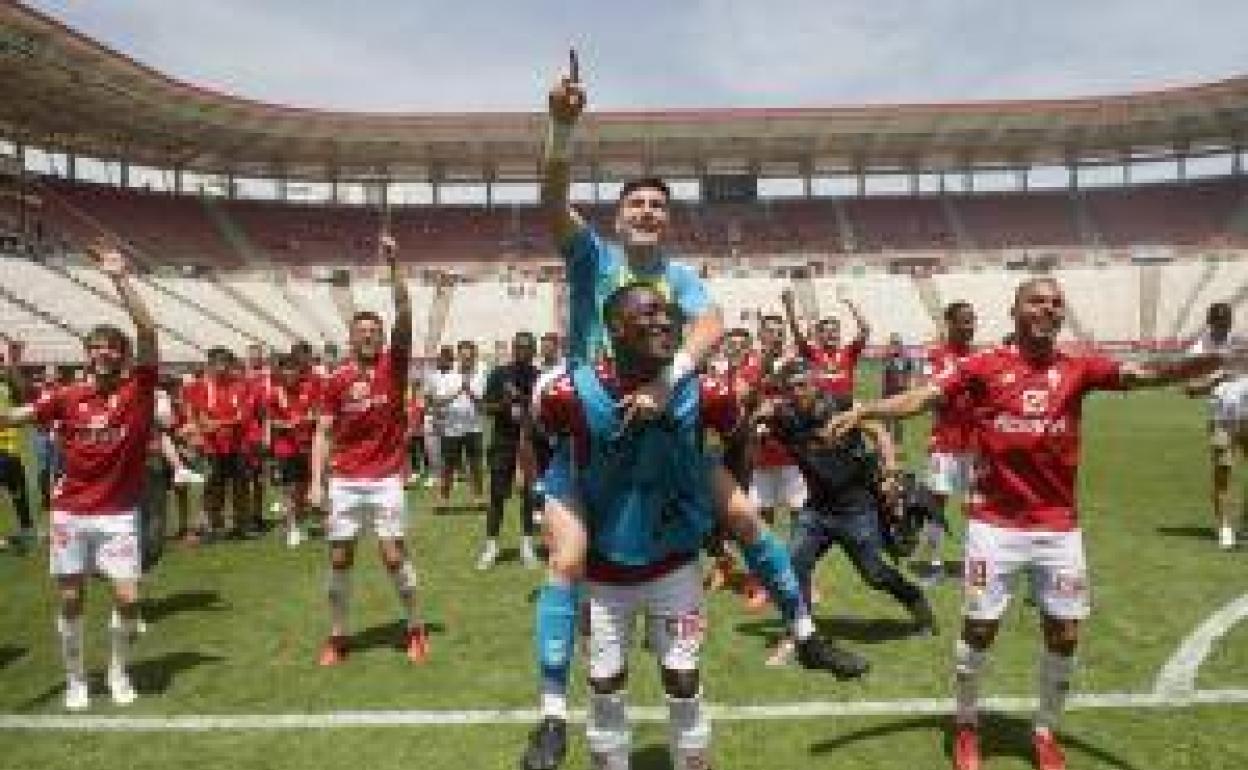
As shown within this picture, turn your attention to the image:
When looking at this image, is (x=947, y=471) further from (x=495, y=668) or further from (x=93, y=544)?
(x=93, y=544)

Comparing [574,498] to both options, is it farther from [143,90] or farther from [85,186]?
[85,186]

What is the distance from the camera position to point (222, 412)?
16.0 metres

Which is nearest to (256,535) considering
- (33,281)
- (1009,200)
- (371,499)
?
(371,499)

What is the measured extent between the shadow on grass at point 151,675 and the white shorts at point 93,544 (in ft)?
2.83

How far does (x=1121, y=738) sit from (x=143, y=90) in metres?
48.7

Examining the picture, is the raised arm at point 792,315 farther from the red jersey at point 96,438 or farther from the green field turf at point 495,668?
the red jersey at point 96,438

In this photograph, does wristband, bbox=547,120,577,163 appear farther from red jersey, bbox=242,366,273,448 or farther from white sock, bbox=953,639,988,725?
red jersey, bbox=242,366,273,448

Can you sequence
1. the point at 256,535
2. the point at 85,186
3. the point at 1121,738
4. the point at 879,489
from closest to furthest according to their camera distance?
the point at 1121,738
the point at 879,489
the point at 256,535
the point at 85,186

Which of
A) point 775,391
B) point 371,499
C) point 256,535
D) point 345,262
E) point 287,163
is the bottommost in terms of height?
point 256,535

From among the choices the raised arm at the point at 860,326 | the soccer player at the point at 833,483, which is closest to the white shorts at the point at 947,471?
the raised arm at the point at 860,326

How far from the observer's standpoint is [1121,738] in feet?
22.7

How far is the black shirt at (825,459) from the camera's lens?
355 inches

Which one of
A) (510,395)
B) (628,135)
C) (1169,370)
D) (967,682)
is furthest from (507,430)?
(628,135)

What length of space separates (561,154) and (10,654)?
7204 mm
